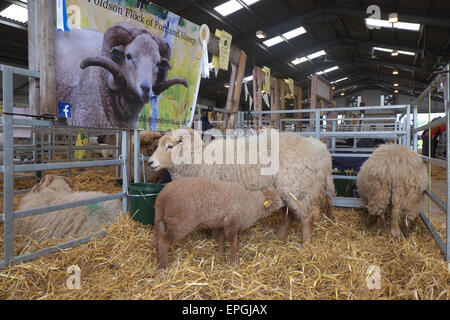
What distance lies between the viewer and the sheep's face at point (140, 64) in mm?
3084

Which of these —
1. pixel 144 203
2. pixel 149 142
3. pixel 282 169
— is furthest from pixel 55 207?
pixel 149 142

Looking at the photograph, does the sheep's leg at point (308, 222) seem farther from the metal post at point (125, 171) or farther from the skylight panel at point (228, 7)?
the skylight panel at point (228, 7)

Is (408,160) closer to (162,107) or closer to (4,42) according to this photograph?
(162,107)

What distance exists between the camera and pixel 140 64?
329 centimetres

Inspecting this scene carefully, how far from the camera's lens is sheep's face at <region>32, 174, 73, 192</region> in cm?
352

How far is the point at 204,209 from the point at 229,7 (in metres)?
10.3

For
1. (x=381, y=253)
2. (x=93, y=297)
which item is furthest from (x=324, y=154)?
(x=93, y=297)

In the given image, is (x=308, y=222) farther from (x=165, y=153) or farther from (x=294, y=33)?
(x=294, y=33)

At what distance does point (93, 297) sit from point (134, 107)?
206 centimetres

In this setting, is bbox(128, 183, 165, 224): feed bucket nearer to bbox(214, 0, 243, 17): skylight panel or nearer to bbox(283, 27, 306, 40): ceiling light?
bbox(214, 0, 243, 17): skylight panel

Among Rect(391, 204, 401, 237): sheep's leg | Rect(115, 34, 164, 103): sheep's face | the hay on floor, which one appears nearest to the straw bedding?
the hay on floor

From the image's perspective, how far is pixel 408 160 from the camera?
10.8 feet

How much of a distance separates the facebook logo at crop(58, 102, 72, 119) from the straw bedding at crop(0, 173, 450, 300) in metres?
1.17

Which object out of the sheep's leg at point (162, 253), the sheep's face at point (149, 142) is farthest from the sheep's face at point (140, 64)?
the sheep's face at point (149, 142)
